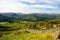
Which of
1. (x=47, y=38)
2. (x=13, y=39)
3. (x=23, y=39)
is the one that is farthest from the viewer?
(x=13, y=39)

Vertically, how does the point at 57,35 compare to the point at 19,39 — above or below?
above


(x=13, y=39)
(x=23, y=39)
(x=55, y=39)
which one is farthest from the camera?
(x=13, y=39)

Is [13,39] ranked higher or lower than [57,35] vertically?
lower

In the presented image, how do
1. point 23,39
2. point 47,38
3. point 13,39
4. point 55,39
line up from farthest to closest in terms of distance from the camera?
1. point 13,39
2. point 23,39
3. point 47,38
4. point 55,39

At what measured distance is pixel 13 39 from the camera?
1192 inches

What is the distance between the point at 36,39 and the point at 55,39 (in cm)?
469

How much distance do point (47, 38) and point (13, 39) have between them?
7.49 m

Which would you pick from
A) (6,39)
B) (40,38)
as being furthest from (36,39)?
(6,39)

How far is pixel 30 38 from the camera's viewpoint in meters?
27.9

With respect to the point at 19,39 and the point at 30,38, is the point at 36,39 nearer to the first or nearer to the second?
the point at 30,38

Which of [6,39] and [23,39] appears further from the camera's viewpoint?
[6,39]

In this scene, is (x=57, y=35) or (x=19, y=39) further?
(x=19, y=39)

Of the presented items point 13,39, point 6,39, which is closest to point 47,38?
point 13,39

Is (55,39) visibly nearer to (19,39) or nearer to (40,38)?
(40,38)
